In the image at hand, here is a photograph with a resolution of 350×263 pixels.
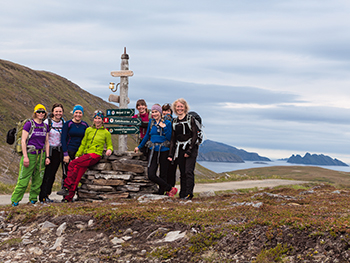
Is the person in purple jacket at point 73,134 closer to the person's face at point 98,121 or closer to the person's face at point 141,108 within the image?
the person's face at point 98,121

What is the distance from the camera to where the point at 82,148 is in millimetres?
11047

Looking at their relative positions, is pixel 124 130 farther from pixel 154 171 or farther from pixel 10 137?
pixel 10 137

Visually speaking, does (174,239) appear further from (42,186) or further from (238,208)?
(42,186)

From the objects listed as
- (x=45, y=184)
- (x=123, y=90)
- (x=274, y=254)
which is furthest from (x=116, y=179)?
(x=274, y=254)

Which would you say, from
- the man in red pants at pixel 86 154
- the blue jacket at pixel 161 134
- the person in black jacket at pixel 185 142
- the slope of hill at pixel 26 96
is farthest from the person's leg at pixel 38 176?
the slope of hill at pixel 26 96

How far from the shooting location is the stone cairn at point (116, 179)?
38.0 ft

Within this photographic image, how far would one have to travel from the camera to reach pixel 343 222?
6367mm

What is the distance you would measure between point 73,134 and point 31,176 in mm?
1641

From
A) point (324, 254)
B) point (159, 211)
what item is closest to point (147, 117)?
point (159, 211)

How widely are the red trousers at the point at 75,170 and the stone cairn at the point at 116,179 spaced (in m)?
0.68

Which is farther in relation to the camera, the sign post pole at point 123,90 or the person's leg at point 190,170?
the sign post pole at point 123,90

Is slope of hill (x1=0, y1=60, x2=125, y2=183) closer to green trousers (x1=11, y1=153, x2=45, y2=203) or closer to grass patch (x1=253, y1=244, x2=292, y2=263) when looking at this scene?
green trousers (x1=11, y1=153, x2=45, y2=203)

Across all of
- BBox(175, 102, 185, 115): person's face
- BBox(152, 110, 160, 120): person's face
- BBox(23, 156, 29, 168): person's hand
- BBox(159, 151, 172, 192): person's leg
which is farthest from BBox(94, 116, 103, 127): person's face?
BBox(175, 102, 185, 115): person's face

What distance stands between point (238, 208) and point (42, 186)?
5.92 meters
